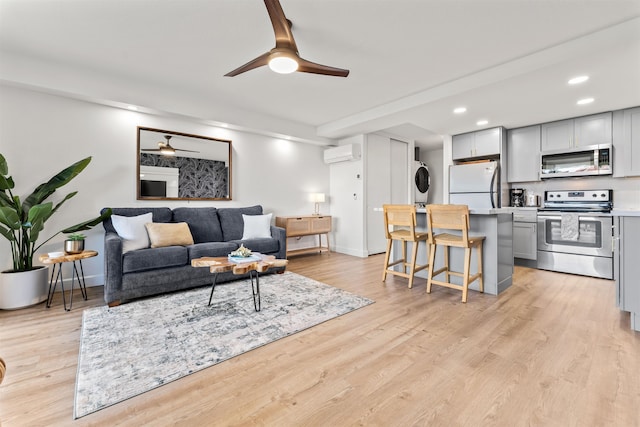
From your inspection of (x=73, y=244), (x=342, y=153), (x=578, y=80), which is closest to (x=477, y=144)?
(x=578, y=80)

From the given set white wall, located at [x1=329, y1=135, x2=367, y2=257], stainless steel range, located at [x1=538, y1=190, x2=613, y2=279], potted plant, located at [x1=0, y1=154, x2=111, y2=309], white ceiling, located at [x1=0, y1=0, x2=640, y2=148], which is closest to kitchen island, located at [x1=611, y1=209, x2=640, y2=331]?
white ceiling, located at [x1=0, y1=0, x2=640, y2=148]

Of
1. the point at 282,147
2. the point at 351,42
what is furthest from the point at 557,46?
the point at 282,147

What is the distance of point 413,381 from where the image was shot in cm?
156

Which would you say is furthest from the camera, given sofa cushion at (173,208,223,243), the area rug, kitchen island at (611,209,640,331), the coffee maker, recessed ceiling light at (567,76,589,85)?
the coffee maker

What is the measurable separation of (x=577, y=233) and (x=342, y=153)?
381 centimetres

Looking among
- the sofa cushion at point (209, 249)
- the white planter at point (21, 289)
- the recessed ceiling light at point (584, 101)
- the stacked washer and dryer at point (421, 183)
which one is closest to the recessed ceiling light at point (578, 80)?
the recessed ceiling light at point (584, 101)

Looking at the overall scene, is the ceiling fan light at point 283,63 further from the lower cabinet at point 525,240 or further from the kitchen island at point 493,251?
the lower cabinet at point 525,240

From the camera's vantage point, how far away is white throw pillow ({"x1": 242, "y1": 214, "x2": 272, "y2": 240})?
13.2 ft

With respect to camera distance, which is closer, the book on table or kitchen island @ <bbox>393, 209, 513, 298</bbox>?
the book on table

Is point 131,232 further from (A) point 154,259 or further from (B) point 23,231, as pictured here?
(B) point 23,231

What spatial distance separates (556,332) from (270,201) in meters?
A: 4.20

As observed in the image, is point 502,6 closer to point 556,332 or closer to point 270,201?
point 556,332

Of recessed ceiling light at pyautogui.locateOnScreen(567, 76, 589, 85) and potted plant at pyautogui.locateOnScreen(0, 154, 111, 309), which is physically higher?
recessed ceiling light at pyautogui.locateOnScreen(567, 76, 589, 85)

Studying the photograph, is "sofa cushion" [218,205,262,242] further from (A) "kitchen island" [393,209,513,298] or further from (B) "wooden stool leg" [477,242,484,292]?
(B) "wooden stool leg" [477,242,484,292]
